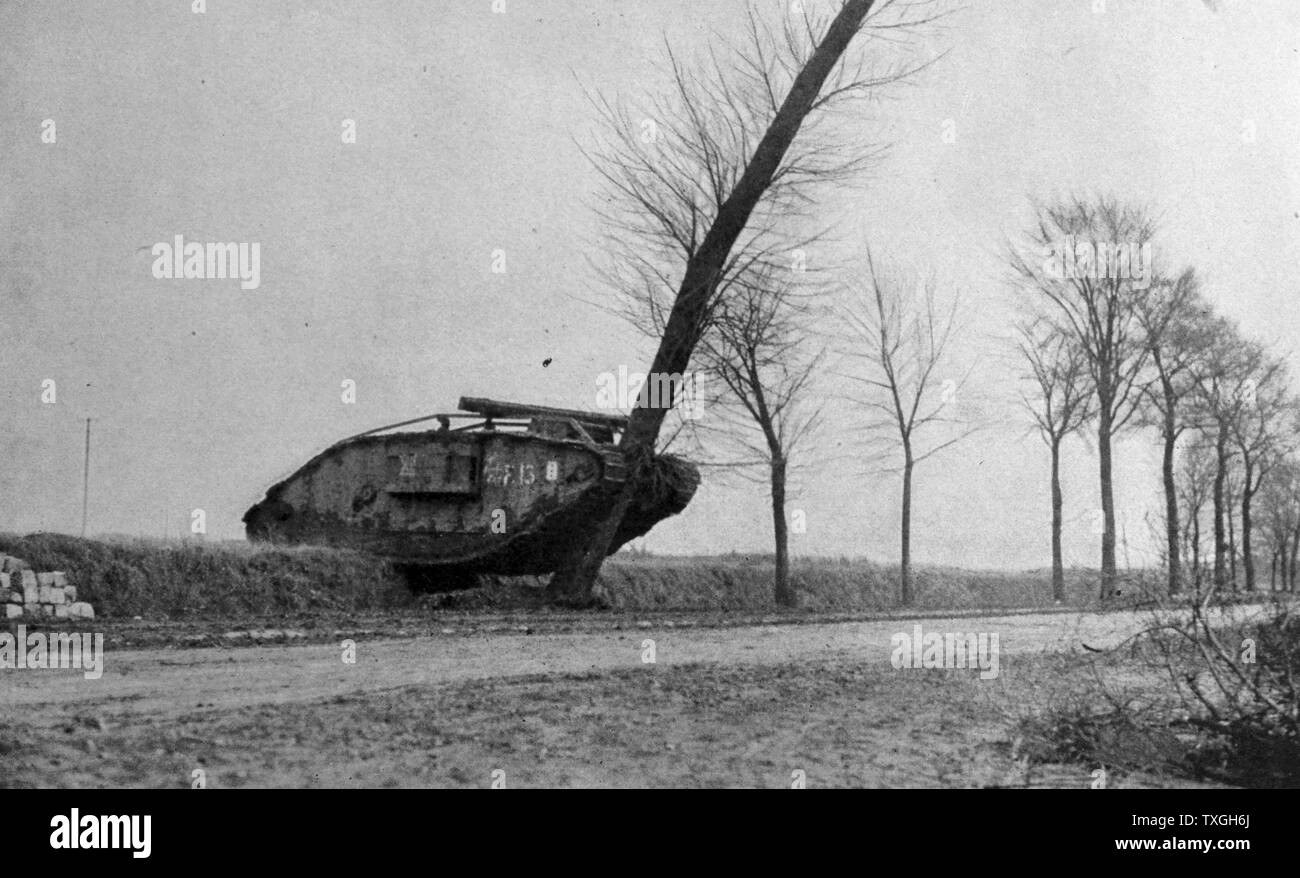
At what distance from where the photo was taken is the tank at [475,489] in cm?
1627

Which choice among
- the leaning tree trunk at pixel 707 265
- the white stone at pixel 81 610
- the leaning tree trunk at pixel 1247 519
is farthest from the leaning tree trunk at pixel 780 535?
the white stone at pixel 81 610

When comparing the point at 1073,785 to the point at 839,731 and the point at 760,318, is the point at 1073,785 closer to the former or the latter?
the point at 839,731

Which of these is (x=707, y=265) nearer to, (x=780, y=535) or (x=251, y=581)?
(x=251, y=581)

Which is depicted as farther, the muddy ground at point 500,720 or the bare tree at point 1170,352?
the bare tree at point 1170,352

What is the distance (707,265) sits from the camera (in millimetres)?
14461

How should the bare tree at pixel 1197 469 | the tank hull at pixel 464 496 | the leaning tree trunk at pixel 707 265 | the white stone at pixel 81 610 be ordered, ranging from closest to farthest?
the white stone at pixel 81 610 < the bare tree at pixel 1197 469 < the leaning tree trunk at pixel 707 265 < the tank hull at pixel 464 496

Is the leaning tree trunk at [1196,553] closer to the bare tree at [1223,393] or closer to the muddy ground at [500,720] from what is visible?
the muddy ground at [500,720]

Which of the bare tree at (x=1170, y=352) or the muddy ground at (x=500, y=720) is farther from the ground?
the bare tree at (x=1170, y=352)

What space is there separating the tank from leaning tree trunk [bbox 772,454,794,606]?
3616mm

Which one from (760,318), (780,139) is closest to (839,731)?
(780,139)

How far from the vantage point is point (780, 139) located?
13.8m

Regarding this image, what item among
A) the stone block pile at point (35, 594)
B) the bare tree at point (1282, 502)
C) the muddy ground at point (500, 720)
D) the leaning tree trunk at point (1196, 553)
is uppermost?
the bare tree at point (1282, 502)

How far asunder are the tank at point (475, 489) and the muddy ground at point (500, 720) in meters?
8.86
